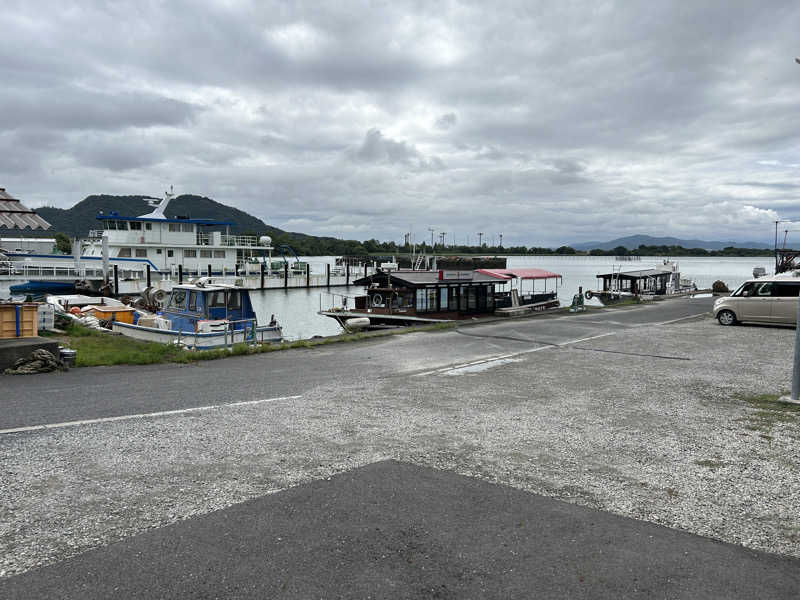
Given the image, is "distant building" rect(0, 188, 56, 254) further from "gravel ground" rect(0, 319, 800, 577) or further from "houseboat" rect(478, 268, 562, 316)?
"houseboat" rect(478, 268, 562, 316)

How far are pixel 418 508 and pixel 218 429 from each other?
11.1 feet

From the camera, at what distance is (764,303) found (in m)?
20.1

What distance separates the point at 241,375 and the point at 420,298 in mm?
16727

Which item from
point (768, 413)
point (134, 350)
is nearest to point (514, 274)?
point (134, 350)

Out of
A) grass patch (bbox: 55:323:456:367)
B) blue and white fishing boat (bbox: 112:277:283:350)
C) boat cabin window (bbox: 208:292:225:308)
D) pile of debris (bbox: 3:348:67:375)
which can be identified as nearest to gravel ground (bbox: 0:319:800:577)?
pile of debris (bbox: 3:348:67:375)

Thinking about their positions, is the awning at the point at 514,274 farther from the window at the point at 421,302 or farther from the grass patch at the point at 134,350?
the grass patch at the point at 134,350

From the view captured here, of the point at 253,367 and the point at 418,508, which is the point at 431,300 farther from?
the point at 418,508

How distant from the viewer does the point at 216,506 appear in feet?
15.4

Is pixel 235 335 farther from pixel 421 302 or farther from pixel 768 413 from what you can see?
pixel 768 413

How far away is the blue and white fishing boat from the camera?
19.6 m

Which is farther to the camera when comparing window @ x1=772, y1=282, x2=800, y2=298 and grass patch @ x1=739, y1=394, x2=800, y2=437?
window @ x1=772, y1=282, x2=800, y2=298

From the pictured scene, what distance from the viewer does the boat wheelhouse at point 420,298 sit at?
1059 inches

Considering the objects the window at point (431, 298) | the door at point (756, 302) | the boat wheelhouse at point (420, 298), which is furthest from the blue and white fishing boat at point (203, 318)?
the door at point (756, 302)

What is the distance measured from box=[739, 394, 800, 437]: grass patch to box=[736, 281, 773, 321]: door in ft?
42.4
